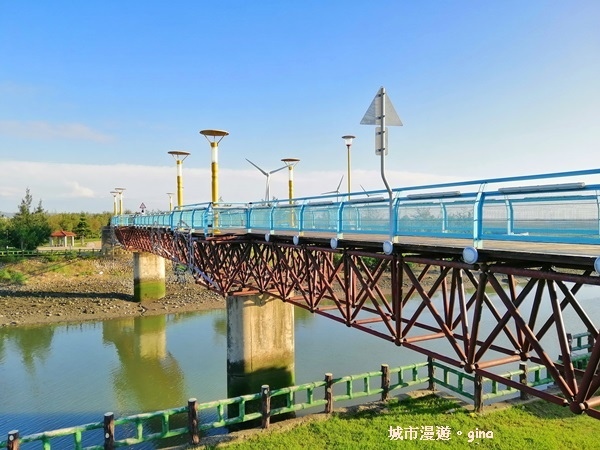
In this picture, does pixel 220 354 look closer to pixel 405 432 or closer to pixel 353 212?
pixel 405 432

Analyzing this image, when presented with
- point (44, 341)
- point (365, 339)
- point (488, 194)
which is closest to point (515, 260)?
point (488, 194)

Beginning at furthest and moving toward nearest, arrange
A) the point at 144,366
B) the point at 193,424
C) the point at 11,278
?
1. the point at 11,278
2. the point at 144,366
3. the point at 193,424

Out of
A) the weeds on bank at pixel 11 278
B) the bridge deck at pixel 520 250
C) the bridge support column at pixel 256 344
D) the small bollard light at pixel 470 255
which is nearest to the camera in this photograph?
the bridge deck at pixel 520 250

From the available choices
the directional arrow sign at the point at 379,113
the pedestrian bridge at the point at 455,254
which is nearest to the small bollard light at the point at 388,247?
the pedestrian bridge at the point at 455,254

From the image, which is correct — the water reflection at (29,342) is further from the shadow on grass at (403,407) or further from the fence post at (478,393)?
the fence post at (478,393)

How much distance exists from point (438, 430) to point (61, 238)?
234 ft

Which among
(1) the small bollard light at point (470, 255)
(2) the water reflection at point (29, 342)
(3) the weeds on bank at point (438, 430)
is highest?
(1) the small bollard light at point (470, 255)

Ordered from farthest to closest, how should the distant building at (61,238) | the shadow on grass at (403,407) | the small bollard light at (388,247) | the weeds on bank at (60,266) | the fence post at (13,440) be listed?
the distant building at (61,238), the weeds on bank at (60,266), the shadow on grass at (403,407), the fence post at (13,440), the small bollard light at (388,247)

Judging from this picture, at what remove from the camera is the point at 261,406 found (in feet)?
46.6

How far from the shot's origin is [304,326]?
32594 millimetres

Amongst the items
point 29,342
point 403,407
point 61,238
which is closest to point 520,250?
point 403,407

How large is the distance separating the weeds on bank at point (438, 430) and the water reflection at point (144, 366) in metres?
8.54

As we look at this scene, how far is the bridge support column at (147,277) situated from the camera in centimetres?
3966

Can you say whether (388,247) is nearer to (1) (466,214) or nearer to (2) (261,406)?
(1) (466,214)
